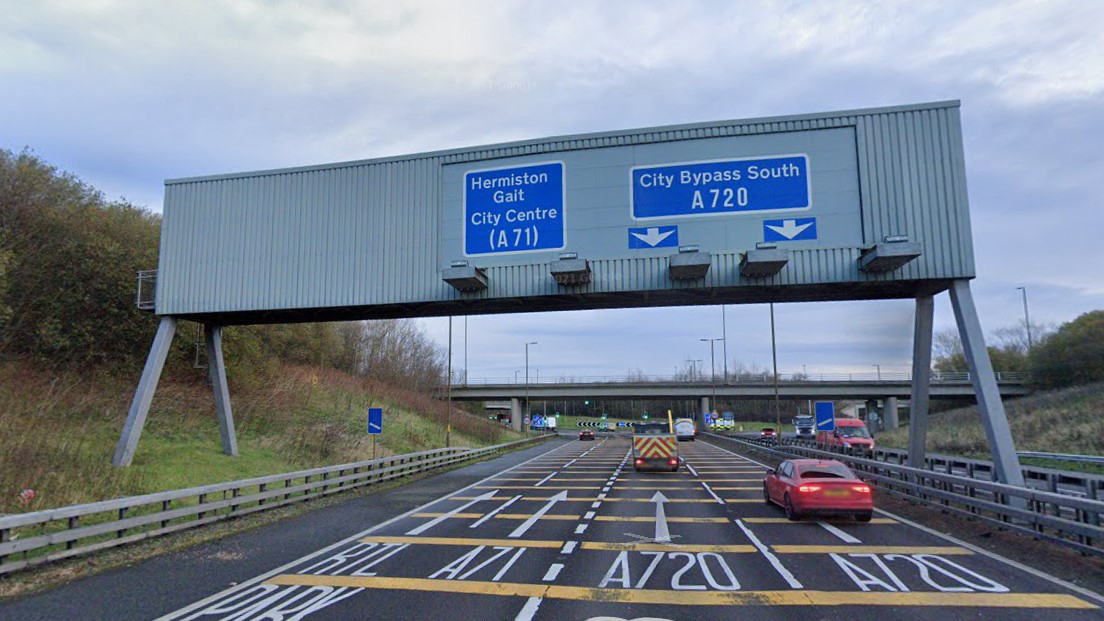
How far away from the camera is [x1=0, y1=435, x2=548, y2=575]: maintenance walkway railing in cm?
931

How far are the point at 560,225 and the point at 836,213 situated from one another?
7.30 meters

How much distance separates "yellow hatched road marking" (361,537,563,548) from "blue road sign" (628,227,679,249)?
8815mm

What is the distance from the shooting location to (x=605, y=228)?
17969mm

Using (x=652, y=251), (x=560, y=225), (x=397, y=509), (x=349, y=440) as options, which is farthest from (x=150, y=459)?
(x=652, y=251)

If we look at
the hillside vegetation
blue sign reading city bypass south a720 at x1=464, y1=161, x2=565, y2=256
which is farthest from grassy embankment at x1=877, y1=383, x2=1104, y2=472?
the hillside vegetation

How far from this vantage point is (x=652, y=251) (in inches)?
693

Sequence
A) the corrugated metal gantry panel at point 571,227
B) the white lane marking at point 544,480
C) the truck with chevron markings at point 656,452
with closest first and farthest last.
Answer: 1. the corrugated metal gantry panel at point 571,227
2. the white lane marking at point 544,480
3. the truck with chevron markings at point 656,452

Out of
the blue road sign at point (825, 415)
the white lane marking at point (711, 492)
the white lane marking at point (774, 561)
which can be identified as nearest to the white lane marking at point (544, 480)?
the white lane marking at point (711, 492)

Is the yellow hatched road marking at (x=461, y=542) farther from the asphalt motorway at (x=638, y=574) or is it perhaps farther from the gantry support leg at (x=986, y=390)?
the gantry support leg at (x=986, y=390)

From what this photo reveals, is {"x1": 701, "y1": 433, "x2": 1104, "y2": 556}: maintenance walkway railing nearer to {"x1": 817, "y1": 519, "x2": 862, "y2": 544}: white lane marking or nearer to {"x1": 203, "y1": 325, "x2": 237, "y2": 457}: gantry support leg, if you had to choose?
{"x1": 817, "y1": 519, "x2": 862, "y2": 544}: white lane marking

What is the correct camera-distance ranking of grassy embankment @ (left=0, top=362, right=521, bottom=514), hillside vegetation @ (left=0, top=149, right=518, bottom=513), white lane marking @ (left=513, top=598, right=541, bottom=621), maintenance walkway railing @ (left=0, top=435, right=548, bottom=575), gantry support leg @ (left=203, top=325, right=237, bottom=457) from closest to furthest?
1. white lane marking @ (left=513, top=598, right=541, bottom=621)
2. maintenance walkway railing @ (left=0, top=435, right=548, bottom=575)
3. grassy embankment @ (left=0, top=362, right=521, bottom=514)
4. hillside vegetation @ (left=0, top=149, right=518, bottom=513)
5. gantry support leg @ (left=203, top=325, right=237, bottom=457)

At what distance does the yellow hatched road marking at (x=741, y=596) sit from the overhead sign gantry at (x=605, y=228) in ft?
27.9

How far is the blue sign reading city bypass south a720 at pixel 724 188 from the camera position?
1722 centimetres

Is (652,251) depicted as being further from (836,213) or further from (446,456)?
(446,456)
